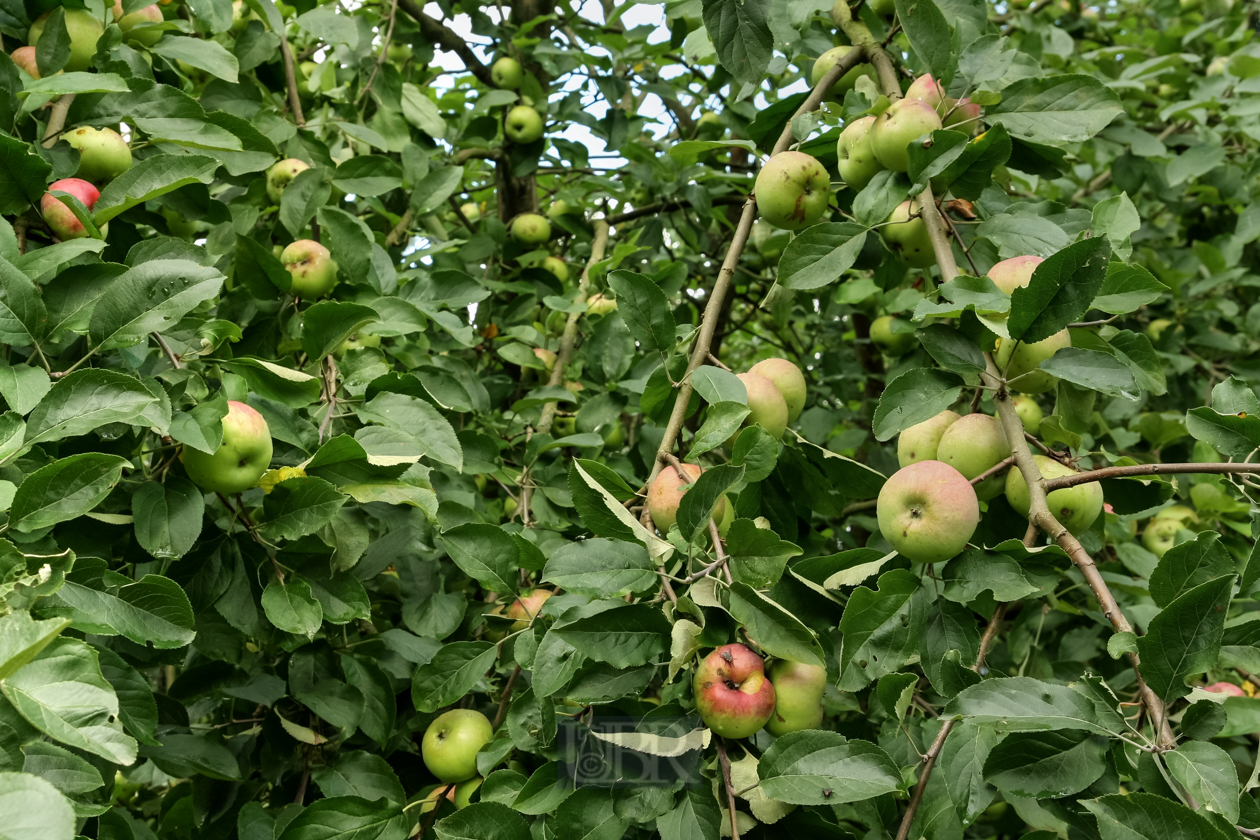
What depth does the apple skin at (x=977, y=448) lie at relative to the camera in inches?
45.1

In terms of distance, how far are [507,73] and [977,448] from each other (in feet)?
6.17

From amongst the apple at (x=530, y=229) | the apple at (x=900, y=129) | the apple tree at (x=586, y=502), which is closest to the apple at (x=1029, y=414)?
the apple tree at (x=586, y=502)

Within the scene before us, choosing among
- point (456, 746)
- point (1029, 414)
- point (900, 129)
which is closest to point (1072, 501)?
point (1029, 414)

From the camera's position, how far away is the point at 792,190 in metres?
1.42

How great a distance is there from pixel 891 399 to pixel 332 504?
73cm

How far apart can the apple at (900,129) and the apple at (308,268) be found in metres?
0.97

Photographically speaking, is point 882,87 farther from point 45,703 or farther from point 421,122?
point 45,703

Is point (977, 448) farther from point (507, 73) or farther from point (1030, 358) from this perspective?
point (507, 73)

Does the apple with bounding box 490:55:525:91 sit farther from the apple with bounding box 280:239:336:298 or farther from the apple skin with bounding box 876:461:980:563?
the apple skin with bounding box 876:461:980:563

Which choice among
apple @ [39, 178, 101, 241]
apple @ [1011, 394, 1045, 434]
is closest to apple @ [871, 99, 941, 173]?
apple @ [1011, 394, 1045, 434]

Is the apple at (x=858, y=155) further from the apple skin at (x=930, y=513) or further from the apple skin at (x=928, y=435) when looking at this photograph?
the apple skin at (x=930, y=513)

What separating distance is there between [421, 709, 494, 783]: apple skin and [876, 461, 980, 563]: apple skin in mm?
654

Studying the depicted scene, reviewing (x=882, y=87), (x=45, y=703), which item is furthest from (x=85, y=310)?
(x=882, y=87)

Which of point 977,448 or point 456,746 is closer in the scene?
point 977,448
